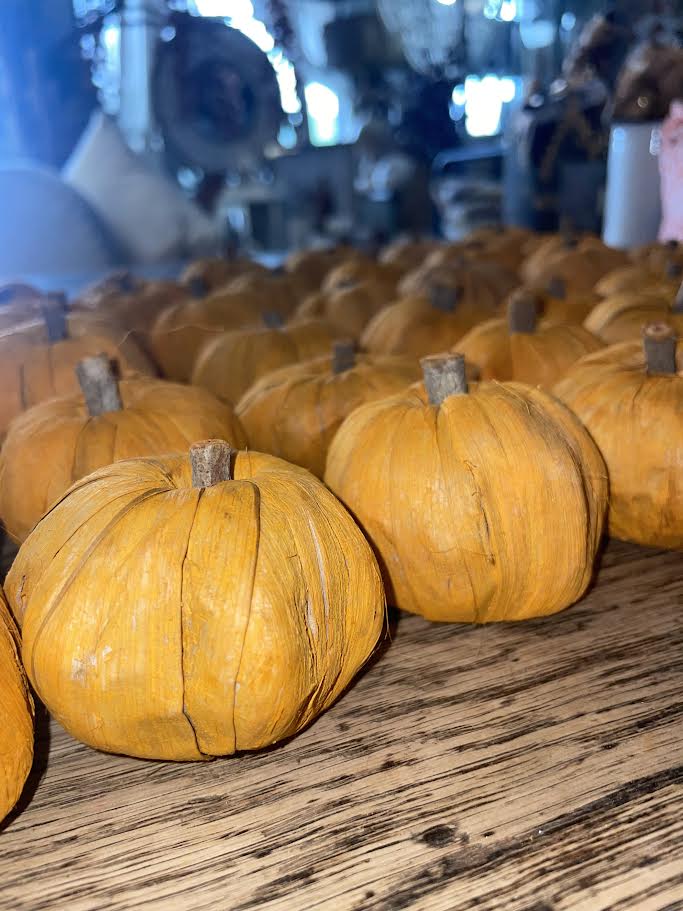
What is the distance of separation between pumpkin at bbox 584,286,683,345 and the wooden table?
1.10 m

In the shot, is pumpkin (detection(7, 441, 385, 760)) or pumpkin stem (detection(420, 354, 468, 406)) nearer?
pumpkin (detection(7, 441, 385, 760))

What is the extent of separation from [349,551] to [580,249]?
8.93 ft

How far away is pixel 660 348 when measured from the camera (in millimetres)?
1614

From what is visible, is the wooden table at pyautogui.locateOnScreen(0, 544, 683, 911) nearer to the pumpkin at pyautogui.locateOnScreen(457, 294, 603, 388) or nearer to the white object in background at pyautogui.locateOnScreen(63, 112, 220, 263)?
the pumpkin at pyautogui.locateOnScreen(457, 294, 603, 388)

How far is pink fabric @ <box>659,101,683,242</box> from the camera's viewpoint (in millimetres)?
3627

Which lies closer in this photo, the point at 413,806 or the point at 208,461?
the point at 413,806

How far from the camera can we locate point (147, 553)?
1061mm

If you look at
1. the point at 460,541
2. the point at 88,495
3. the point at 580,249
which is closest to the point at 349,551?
the point at 460,541

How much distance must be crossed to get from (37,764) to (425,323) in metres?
1.75

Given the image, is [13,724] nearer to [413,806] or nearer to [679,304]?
[413,806]

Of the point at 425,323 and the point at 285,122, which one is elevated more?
the point at 285,122

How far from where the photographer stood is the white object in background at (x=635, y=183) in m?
4.21

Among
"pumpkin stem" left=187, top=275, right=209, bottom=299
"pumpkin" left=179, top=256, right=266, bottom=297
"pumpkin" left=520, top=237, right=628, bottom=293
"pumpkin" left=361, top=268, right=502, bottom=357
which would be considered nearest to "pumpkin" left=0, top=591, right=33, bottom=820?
"pumpkin" left=361, top=268, right=502, bottom=357

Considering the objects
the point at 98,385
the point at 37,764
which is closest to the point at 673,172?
the point at 98,385
